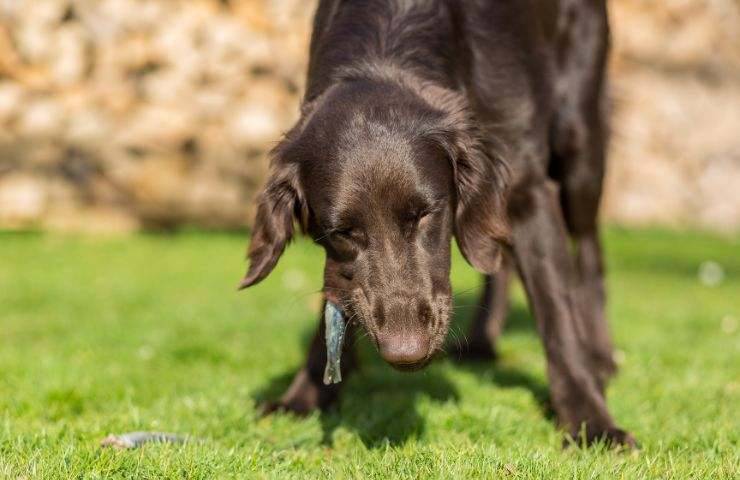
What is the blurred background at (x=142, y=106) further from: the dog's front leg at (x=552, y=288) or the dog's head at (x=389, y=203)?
the dog's head at (x=389, y=203)

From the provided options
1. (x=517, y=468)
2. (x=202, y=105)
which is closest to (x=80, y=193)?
(x=202, y=105)

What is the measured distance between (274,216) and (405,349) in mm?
669

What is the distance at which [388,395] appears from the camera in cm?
341

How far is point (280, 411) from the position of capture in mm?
3184

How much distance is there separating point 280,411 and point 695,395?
1.48 meters

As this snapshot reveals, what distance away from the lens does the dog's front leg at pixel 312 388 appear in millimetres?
3246

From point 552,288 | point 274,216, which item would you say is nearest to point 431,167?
point 274,216

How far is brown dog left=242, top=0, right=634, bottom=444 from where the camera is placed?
Result: 251 cm

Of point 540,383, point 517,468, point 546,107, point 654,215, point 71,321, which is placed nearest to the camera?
point 517,468

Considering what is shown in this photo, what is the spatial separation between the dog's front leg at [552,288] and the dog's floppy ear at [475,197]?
0.35m

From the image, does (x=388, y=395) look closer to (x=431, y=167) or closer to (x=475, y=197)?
(x=475, y=197)

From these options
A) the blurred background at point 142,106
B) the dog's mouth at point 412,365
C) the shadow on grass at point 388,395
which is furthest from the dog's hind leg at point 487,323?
the blurred background at point 142,106

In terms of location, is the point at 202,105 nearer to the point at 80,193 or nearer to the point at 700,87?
the point at 80,193

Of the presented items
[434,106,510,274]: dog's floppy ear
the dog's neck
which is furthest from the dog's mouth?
the dog's neck
